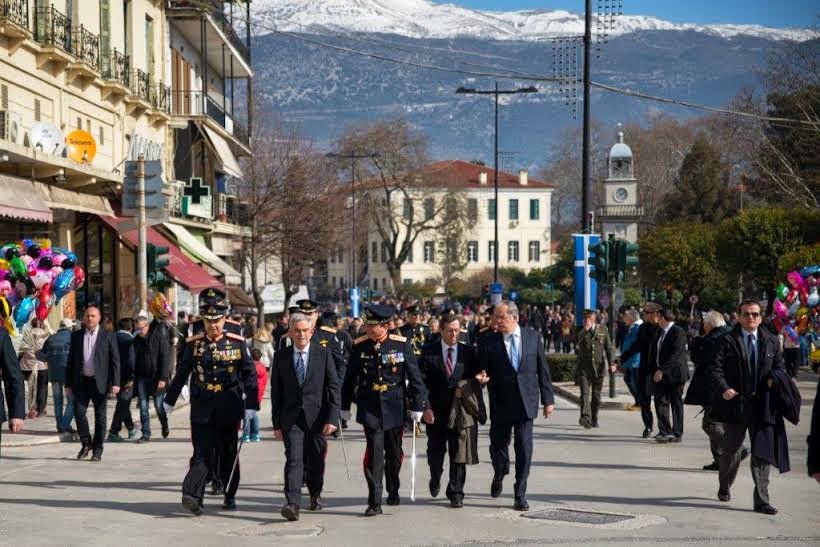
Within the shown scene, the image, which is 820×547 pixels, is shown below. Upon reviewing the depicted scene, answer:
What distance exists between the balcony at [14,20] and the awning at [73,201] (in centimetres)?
265

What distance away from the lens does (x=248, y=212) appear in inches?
2024

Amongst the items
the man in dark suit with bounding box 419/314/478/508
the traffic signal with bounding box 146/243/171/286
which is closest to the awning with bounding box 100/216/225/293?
the traffic signal with bounding box 146/243/171/286

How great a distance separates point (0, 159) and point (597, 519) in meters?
13.5

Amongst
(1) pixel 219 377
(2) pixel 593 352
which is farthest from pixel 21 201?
(1) pixel 219 377

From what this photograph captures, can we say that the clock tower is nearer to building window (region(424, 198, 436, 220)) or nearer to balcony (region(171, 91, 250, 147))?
building window (region(424, 198, 436, 220))

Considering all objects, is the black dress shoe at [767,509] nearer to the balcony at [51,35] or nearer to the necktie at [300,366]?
the necktie at [300,366]

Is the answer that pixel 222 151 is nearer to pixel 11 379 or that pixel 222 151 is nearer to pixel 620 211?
pixel 11 379

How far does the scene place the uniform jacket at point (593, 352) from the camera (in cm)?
1914

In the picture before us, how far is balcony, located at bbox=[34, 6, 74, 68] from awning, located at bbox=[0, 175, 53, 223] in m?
3.06

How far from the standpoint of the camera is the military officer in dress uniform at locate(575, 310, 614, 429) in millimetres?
19125

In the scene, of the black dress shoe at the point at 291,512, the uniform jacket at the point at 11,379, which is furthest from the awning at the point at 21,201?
the black dress shoe at the point at 291,512

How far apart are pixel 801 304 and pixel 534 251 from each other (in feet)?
304

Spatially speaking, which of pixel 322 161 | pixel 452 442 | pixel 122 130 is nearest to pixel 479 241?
pixel 322 161

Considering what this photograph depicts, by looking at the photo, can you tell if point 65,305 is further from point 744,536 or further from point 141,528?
point 744,536
